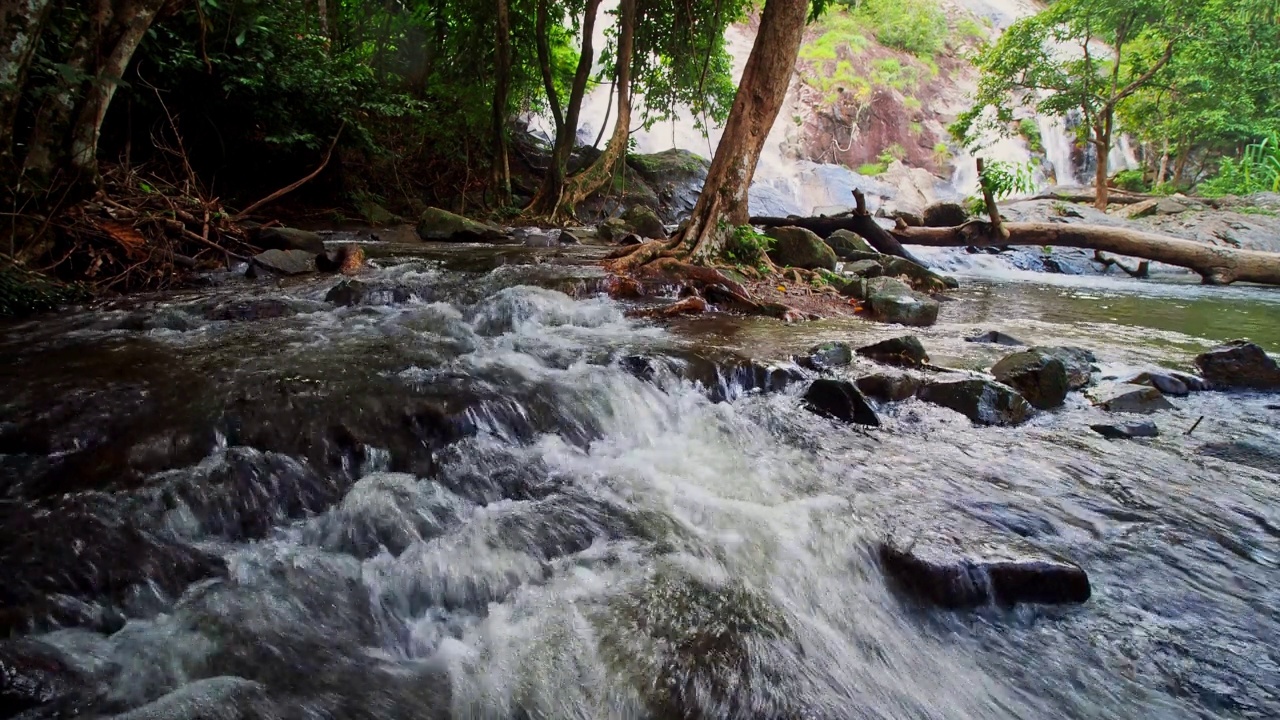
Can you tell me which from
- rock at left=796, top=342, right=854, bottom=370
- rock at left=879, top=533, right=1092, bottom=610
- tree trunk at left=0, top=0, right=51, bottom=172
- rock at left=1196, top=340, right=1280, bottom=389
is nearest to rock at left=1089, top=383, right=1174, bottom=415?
rock at left=1196, top=340, right=1280, bottom=389

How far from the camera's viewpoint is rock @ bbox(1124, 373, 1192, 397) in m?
4.89

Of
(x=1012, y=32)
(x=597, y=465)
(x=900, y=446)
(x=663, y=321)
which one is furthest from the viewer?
(x=1012, y=32)

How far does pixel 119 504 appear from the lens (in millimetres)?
2295

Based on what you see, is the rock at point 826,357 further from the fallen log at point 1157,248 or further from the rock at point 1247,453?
the fallen log at point 1157,248

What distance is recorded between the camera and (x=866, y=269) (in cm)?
930

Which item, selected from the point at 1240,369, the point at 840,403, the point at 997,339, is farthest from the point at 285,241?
the point at 1240,369

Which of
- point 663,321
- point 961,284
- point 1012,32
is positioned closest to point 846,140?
point 1012,32

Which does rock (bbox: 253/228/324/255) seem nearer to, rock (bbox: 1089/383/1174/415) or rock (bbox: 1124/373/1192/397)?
rock (bbox: 1089/383/1174/415)

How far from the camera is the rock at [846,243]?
414 inches

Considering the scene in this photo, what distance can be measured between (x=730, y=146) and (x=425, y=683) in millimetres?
6850

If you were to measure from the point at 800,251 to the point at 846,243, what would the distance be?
212 cm

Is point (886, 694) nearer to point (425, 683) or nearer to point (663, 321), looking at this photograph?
point (425, 683)

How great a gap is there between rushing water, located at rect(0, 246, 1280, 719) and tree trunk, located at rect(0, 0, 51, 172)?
4.55 feet

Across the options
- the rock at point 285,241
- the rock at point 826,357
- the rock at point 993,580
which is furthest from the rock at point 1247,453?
the rock at point 285,241
